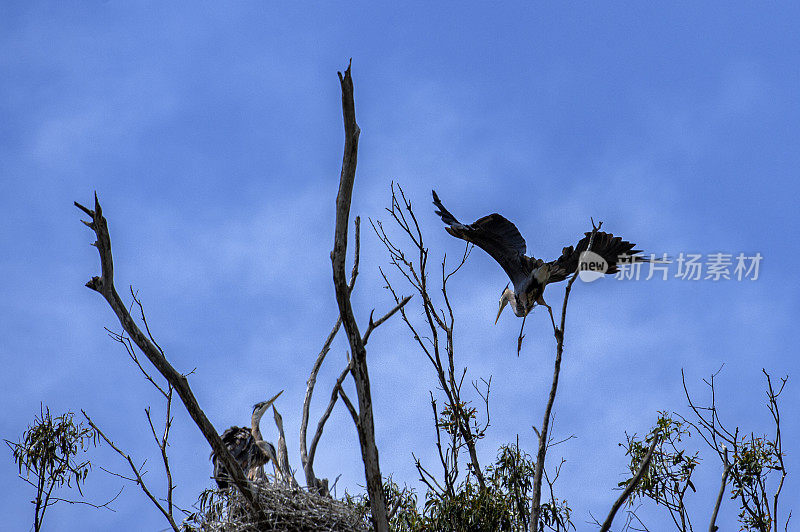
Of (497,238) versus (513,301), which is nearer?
(497,238)

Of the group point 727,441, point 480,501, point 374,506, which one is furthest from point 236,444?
point 727,441

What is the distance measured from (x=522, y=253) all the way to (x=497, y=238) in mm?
253

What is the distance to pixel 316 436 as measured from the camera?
6.88 metres

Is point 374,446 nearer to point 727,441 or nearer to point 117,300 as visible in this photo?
point 117,300

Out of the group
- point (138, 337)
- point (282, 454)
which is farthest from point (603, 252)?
point (138, 337)

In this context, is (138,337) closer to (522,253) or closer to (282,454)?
(282,454)

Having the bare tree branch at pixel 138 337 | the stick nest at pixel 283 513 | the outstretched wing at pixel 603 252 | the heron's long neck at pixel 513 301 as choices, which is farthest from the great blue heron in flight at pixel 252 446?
the outstretched wing at pixel 603 252

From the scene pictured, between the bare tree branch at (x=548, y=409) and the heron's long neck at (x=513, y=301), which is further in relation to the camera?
the heron's long neck at (x=513, y=301)

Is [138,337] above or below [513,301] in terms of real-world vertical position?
below

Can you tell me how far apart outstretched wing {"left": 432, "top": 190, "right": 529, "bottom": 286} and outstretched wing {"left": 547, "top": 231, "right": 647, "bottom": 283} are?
1.04 ft

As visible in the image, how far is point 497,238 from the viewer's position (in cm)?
671

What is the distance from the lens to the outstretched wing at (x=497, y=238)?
259 inches

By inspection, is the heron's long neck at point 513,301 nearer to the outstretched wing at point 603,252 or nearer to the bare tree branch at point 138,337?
the outstretched wing at point 603,252

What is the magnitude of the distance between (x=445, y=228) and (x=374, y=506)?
8.90 feet
